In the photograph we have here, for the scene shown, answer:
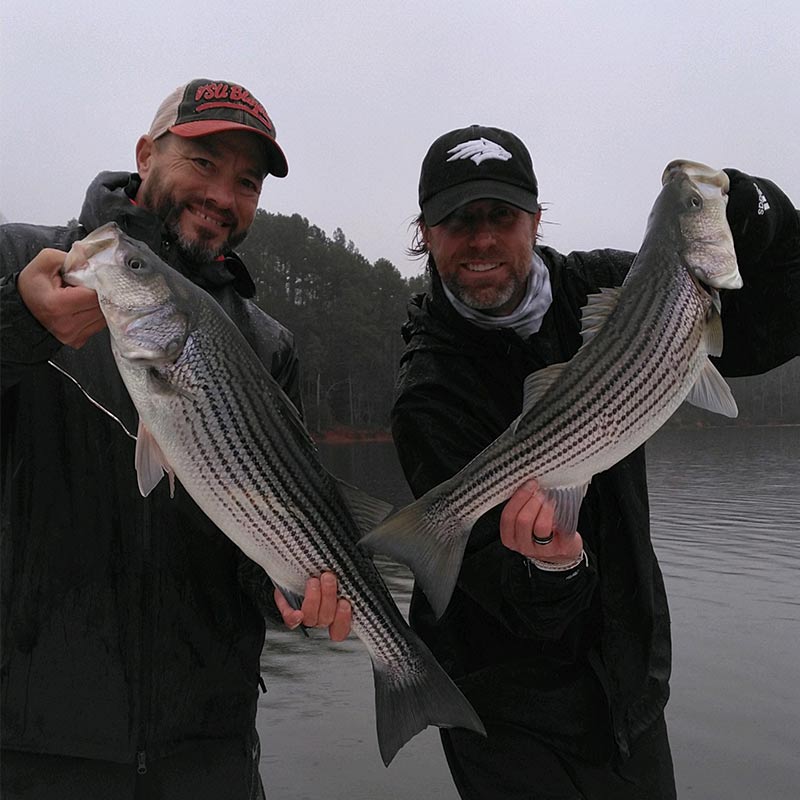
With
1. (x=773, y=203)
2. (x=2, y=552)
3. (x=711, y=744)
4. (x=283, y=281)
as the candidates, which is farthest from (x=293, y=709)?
(x=283, y=281)

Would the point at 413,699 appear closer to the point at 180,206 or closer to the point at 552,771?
the point at 552,771

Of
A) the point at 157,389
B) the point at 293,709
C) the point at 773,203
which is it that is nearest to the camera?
the point at 157,389

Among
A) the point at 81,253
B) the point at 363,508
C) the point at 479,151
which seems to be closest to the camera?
the point at 81,253

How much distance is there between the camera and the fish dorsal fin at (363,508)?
12.1 feet

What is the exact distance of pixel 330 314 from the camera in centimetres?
6438

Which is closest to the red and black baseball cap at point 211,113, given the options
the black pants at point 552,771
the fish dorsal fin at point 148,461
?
the fish dorsal fin at point 148,461

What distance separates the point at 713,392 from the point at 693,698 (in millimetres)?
8149

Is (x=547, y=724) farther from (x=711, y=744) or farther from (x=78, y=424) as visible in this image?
(x=711, y=744)

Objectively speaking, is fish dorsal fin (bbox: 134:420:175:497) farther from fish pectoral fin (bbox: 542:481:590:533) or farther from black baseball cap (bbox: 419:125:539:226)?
black baseball cap (bbox: 419:125:539:226)

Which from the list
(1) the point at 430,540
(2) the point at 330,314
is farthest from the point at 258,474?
A: (2) the point at 330,314

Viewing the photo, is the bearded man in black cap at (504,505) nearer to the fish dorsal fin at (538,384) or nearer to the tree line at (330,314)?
the fish dorsal fin at (538,384)

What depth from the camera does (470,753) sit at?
4148 mm

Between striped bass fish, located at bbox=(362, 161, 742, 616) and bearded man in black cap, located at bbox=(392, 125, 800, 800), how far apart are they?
0.37m

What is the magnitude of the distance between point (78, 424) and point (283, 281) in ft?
206
